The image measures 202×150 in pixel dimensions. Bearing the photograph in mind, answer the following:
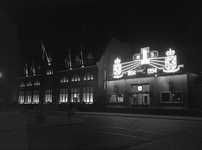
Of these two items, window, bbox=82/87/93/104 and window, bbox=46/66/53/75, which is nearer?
window, bbox=82/87/93/104

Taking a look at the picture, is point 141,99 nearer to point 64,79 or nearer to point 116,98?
point 116,98

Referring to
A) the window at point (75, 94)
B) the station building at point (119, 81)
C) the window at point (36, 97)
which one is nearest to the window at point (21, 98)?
the station building at point (119, 81)

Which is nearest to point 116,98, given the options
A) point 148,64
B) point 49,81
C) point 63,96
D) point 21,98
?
point 148,64

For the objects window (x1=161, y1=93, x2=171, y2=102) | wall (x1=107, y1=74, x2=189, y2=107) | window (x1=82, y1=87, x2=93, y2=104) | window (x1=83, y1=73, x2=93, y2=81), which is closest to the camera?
A: wall (x1=107, y1=74, x2=189, y2=107)

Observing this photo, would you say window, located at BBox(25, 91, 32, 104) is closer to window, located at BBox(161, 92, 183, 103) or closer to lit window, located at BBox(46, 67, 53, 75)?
lit window, located at BBox(46, 67, 53, 75)

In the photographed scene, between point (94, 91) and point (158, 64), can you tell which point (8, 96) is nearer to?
point (94, 91)

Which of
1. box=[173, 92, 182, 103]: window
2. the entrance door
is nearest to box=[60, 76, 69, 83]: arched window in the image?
the entrance door

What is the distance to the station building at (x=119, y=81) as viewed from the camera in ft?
119

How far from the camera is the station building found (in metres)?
36.3

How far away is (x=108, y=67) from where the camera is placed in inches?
2173

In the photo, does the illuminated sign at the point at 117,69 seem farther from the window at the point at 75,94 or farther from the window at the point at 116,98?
the window at the point at 75,94

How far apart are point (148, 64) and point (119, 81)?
7.81 meters

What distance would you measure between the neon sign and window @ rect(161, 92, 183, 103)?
4025mm

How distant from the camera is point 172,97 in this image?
3659cm
